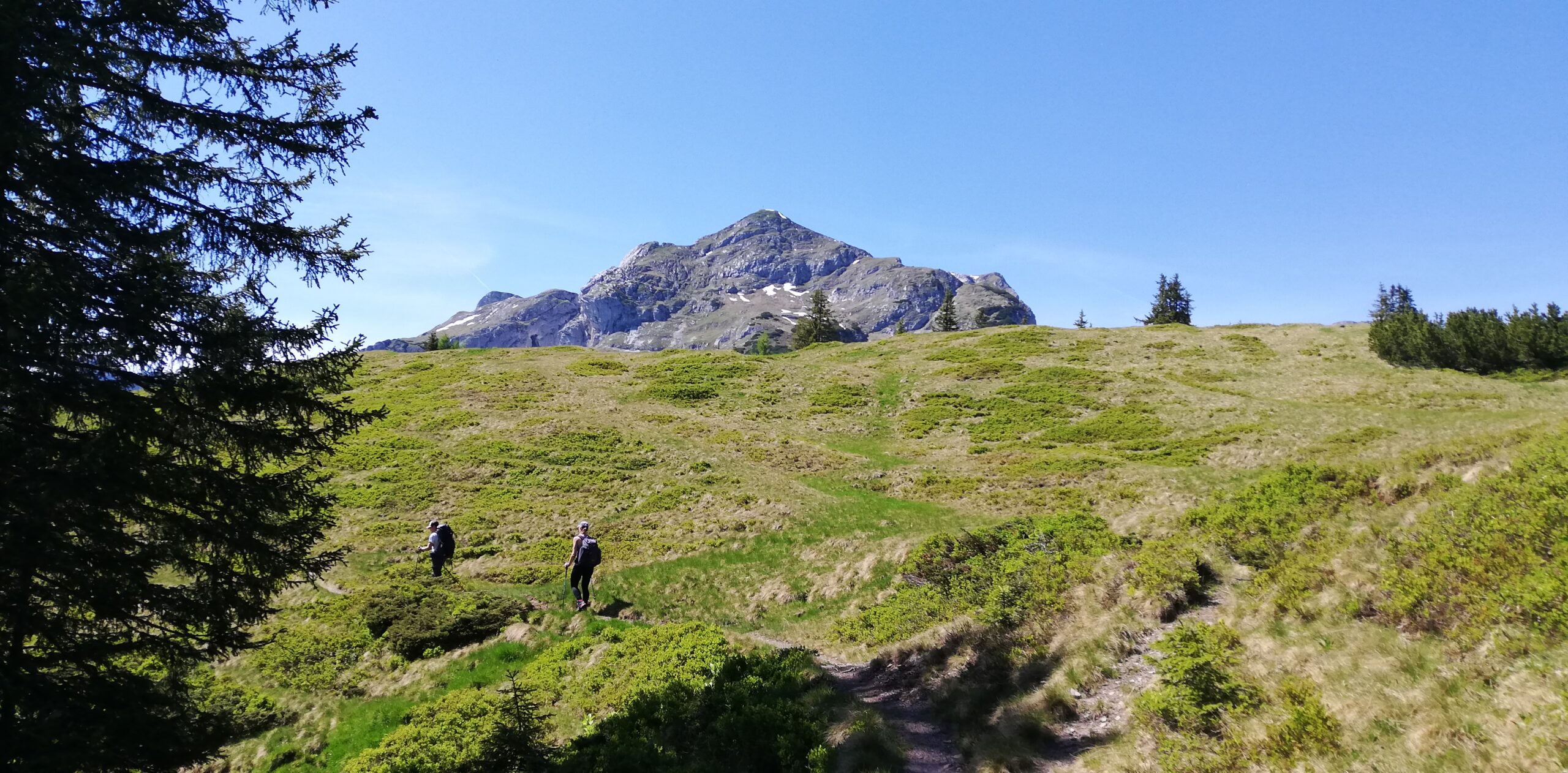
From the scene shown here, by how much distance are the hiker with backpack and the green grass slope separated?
82 cm

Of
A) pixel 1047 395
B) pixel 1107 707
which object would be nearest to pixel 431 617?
pixel 1107 707

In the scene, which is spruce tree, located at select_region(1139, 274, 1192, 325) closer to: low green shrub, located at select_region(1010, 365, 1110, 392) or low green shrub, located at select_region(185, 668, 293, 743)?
low green shrub, located at select_region(1010, 365, 1110, 392)

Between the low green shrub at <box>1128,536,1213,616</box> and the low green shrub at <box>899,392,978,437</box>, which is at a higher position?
the low green shrub at <box>899,392,978,437</box>

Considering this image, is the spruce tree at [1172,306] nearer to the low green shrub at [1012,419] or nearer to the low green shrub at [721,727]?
the low green shrub at [1012,419]

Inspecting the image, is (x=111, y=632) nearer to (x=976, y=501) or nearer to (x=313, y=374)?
(x=313, y=374)

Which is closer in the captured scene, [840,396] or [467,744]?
[467,744]

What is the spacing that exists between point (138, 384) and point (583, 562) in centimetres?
1130

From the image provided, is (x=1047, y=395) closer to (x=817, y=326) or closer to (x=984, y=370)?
(x=984, y=370)

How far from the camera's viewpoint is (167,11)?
29.7ft

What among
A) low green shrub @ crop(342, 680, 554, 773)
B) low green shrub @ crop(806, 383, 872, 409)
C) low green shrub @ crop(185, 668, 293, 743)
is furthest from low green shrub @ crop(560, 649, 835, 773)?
low green shrub @ crop(806, 383, 872, 409)

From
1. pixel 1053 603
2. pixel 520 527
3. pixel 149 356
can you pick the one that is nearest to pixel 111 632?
pixel 149 356

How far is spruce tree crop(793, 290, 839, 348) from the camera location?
95812mm

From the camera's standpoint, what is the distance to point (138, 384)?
8.45 meters

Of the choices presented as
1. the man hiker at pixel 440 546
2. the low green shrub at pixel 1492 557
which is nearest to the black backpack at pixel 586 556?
the man hiker at pixel 440 546
